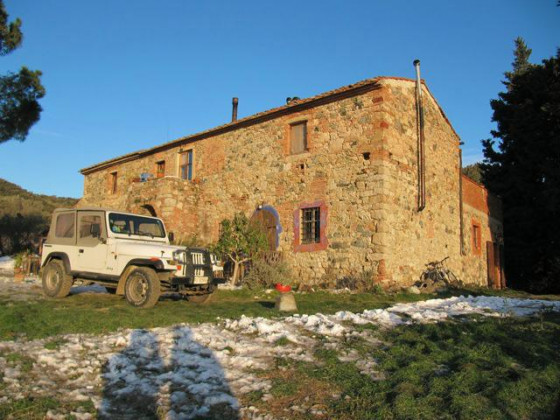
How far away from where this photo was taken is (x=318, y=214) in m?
13.2

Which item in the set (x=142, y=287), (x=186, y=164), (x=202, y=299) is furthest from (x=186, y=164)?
(x=142, y=287)

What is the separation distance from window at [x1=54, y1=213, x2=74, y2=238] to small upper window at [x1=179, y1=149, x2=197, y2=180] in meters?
8.04

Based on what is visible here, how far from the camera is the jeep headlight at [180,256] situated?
824cm

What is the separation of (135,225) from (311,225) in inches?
223

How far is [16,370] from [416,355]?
3843 mm

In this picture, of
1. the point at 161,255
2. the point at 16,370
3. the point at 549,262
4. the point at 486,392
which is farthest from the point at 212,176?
the point at 549,262

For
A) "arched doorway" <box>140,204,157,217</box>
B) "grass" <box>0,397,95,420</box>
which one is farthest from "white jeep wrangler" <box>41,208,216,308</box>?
"arched doorway" <box>140,204,157,217</box>

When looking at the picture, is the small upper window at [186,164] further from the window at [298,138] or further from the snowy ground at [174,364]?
the snowy ground at [174,364]

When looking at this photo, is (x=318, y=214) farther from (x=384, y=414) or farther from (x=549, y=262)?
(x=549, y=262)

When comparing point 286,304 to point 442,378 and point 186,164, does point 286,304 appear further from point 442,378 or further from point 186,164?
point 186,164

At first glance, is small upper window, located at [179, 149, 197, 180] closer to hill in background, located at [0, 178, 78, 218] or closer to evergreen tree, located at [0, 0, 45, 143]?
evergreen tree, located at [0, 0, 45, 143]

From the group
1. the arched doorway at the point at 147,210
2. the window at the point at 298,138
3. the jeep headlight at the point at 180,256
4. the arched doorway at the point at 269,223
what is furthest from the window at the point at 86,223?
the arched doorway at the point at 147,210

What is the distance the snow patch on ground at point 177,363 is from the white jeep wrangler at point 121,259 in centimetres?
215

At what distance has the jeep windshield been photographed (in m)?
8.98
